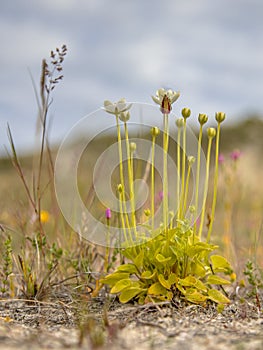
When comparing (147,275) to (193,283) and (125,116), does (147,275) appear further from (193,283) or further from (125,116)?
(125,116)

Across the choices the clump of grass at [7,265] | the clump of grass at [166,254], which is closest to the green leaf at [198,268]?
the clump of grass at [166,254]

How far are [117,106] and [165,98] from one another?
21 cm

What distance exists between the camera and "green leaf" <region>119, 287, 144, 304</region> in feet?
6.31

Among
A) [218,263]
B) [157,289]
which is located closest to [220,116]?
[218,263]

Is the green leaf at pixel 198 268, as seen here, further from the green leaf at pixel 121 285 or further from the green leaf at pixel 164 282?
the green leaf at pixel 121 285

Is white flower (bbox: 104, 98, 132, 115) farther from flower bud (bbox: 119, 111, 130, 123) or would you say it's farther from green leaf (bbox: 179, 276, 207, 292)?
green leaf (bbox: 179, 276, 207, 292)

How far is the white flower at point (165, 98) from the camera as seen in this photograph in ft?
6.13

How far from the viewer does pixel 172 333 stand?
1501 millimetres

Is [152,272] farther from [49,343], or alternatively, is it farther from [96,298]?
[49,343]

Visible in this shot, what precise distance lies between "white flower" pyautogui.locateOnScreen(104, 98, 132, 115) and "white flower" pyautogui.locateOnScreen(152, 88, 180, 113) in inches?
5.0

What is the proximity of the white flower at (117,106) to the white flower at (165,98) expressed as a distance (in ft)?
0.41

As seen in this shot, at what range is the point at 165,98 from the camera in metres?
1.87

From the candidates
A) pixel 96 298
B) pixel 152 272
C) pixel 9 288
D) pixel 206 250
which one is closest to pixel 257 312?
pixel 206 250

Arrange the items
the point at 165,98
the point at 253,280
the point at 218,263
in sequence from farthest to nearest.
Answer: the point at 253,280
the point at 218,263
the point at 165,98
